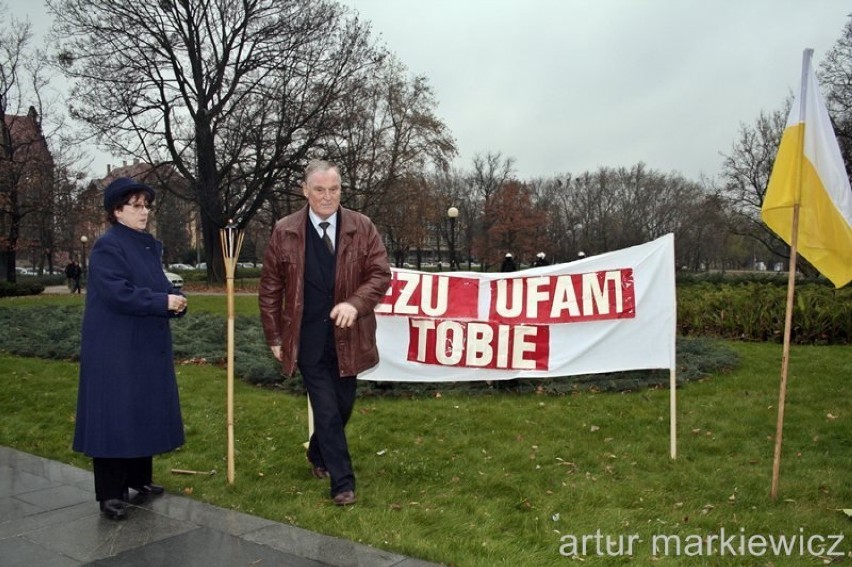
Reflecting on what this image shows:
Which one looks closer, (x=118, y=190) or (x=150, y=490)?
(x=118, y=190)

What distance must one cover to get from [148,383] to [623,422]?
14.4 feet

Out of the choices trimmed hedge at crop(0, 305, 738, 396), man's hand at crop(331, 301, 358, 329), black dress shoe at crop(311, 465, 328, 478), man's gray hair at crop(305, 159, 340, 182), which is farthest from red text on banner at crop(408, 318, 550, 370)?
man's hand at crop(331, 301, 358, 329)

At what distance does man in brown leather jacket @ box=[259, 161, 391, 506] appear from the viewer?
436 centimetres

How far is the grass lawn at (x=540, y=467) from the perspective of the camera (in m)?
3.85

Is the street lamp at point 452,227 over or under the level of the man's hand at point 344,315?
over

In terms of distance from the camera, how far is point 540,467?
516cm

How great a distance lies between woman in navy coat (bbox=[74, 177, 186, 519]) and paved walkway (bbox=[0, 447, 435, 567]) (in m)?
0.24

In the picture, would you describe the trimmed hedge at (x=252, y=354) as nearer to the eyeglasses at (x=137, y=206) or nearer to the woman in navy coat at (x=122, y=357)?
the woman in navy coat at (x=122, y=357)

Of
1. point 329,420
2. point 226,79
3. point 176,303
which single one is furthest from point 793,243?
point 226,79

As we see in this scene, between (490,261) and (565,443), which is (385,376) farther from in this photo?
(490,261)

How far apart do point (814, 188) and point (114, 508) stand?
5016 millimetres

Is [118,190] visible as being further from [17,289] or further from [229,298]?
[17,289]

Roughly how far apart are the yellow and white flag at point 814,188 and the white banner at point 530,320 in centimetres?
137

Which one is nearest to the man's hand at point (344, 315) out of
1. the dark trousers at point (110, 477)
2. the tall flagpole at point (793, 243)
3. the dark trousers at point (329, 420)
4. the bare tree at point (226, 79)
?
the dark trousers at point (329, 420)
